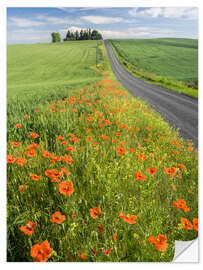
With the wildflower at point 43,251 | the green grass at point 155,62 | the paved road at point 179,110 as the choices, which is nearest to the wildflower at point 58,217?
the wildflower at point 43,251

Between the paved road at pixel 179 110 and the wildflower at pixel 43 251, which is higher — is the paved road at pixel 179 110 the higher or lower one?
the higher one

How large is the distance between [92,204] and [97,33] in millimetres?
2652

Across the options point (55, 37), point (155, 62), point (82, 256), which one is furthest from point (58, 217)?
point (155, 62)

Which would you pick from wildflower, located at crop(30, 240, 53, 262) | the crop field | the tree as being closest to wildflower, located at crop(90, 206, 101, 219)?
the crop field

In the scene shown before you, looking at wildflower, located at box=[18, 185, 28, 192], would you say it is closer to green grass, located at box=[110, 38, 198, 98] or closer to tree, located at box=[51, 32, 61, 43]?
tree, located at box=[51, 32, 61, 43]

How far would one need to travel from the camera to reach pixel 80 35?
2871mm

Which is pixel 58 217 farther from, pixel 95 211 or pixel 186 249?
pixel 186 249

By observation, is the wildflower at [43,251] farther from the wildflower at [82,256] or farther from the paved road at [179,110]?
the paved road at [179,110]

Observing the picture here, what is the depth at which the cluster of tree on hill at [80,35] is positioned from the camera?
2.77 m

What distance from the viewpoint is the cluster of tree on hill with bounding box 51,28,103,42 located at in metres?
2.77
